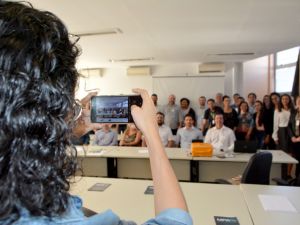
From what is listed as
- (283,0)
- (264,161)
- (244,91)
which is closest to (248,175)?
(264,161)

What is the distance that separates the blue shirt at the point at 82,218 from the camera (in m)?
0.42

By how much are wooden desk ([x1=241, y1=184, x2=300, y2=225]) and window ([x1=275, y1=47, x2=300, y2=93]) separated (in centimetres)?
587

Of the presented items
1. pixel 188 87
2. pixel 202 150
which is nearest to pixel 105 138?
pixel 202 150

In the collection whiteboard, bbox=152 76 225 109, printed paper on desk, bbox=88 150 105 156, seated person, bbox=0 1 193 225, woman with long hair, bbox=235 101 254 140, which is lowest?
printed paper on desk, bbox=88 150 105 156

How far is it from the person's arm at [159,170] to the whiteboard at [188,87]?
25.1ft

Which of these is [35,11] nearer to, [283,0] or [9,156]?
[9,156]

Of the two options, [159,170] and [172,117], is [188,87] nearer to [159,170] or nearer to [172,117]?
[172,117]

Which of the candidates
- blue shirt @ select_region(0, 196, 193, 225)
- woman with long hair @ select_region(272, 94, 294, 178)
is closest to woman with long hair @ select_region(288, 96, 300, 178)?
woman with long hair @ select_region(272, 94, 294, 178)

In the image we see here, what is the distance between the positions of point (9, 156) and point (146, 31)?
4.15 metres

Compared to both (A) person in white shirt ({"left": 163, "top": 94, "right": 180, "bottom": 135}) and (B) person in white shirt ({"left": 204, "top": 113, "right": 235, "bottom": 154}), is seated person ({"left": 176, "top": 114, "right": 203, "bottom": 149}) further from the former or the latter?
(A) person in white shirt ({"left": 163, "top": 94, "right": 180, "bottom": 135})

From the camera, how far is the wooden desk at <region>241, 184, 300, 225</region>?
1611 millimetres

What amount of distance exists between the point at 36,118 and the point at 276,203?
6.14 feet

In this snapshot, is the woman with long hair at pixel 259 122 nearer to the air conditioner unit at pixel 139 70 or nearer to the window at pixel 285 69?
the window at pixel 285 69

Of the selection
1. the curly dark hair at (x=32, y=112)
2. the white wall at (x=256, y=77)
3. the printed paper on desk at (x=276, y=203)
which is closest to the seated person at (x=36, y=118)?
the curly dark hair at (x=32, y=112)
